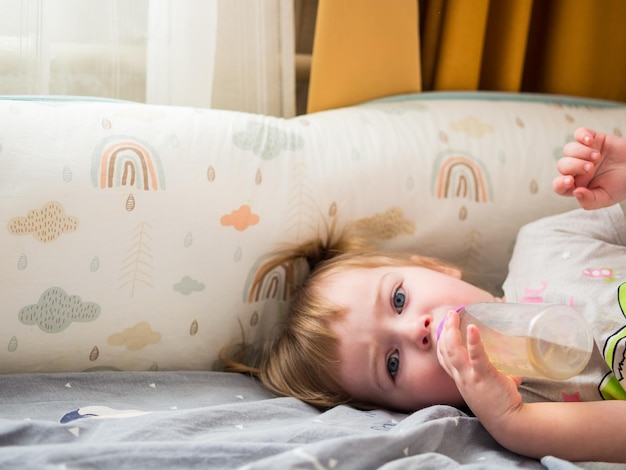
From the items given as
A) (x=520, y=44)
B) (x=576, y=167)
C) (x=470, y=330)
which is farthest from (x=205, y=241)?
(x=520, y=44)

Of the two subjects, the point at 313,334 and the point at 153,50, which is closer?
the point at 313,334

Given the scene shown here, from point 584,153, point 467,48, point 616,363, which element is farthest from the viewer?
point 467,48

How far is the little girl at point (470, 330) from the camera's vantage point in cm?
98

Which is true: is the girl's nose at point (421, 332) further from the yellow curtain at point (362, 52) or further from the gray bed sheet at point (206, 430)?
the yellow curtain at point (362, 52)

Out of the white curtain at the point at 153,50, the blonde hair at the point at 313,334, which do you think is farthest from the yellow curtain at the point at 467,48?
the blonde hair at the point at 313,334

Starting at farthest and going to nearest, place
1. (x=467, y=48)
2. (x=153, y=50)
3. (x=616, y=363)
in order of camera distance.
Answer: (x=467, y=48)
(x=153, y=50)
(x=616, y=363)

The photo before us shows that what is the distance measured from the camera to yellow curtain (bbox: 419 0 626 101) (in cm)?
160

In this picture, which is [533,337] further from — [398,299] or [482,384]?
[398,299]

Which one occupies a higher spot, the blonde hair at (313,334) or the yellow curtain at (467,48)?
the yellow curtain at (467,48)

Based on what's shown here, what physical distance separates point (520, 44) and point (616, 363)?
0.85 meters

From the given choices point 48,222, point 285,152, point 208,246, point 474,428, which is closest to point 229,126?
point 285,152

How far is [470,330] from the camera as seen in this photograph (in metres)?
0.92

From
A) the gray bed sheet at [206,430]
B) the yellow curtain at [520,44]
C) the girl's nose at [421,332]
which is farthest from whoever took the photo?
the yellow curtain at [520,44]

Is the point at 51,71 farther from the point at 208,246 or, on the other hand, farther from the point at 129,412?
the point at 129,412
